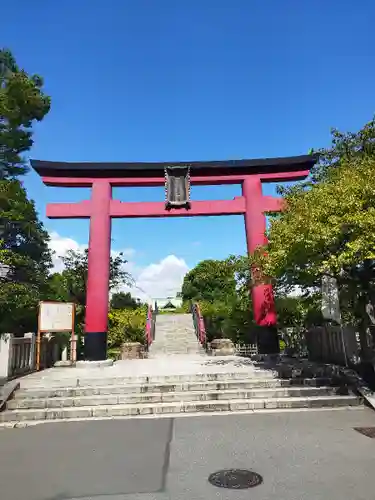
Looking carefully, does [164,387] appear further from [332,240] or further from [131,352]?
[131,352]

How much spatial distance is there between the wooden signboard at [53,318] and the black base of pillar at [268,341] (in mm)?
6658

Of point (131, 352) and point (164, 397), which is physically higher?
point (131, 352)

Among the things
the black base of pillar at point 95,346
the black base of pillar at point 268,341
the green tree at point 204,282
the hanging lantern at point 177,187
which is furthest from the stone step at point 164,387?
the green tree at point 204,282

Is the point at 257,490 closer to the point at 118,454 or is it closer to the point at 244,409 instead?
the point at 118,454

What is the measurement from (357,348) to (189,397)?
4814mm

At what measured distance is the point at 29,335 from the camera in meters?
11.2

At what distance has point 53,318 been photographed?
11.9 metres

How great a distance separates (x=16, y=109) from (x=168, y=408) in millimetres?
12972

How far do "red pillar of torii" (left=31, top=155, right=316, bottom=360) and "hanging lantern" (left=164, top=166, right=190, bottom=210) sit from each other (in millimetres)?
203

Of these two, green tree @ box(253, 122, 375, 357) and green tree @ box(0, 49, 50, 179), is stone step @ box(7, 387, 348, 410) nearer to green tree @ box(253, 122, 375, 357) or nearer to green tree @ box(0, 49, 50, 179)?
green tree @ box(253, 122, 375, 357)

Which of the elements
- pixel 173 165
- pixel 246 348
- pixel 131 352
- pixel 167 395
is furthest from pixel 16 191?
pixel 246 348

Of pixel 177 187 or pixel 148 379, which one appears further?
pixel 177 187

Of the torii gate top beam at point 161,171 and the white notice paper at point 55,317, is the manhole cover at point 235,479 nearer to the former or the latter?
the white notice paper at point 55,317

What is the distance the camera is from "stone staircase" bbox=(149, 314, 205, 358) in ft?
56.9
